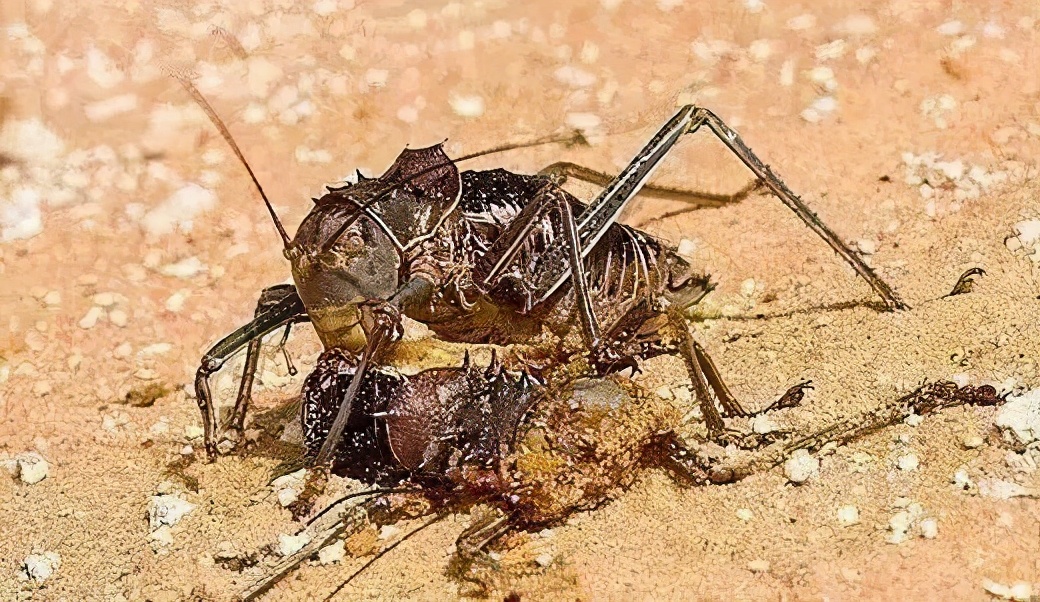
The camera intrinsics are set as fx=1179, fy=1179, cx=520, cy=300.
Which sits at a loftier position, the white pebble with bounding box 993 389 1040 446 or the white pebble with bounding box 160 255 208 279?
the white pebble with bounding box 160 255 208 279

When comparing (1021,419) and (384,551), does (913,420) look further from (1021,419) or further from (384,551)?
(384,551)

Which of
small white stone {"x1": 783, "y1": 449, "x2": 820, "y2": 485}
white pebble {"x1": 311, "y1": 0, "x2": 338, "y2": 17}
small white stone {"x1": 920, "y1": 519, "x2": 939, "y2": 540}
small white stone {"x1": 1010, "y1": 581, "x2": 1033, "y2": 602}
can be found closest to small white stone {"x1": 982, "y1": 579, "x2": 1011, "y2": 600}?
small white stone {"x1": 1010, "y1": 581, "x2": 1033, "y2": 602}

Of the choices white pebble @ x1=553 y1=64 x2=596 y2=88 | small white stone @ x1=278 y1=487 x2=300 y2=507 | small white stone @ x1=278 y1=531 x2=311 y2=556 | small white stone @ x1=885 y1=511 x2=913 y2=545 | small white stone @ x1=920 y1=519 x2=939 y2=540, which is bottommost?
small white stone @ x1=920 y1=519 x2=939 y2=540

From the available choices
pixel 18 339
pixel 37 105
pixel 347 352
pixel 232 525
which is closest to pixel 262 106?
pixel 37 105

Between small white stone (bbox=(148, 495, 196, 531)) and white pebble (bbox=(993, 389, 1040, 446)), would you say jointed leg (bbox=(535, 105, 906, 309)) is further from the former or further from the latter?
small white stone (bbox=(148, 495, 196, 531))

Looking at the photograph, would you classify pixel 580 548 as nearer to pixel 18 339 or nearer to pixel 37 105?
pixel 18 339

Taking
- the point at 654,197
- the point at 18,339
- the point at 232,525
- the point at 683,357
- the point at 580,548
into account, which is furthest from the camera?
the point at 654,197

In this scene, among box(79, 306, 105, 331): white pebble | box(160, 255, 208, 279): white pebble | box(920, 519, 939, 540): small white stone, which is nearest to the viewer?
Answer: box(920, 519, 939, 540): small white stone

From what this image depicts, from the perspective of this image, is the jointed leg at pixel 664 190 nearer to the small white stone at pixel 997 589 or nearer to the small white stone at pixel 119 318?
the small white stone at pixel 119 318
